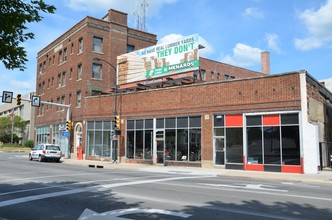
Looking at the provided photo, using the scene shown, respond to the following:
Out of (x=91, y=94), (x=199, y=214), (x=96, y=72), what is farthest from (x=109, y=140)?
(x=199, y=214)

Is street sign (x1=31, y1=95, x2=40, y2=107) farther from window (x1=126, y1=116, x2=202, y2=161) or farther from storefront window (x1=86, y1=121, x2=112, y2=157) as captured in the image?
window (x1=126, y1=116, x2=202, y2=161)

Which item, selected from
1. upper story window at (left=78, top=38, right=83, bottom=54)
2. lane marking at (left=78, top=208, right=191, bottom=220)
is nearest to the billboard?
upper story window at (left=78, top=38, right=83, bottom=54)

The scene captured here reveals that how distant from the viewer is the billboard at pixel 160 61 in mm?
27364

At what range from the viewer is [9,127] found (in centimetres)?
8081

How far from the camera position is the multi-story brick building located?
20.8 m

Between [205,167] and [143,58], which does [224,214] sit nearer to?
[205,167]

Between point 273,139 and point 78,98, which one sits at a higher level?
point 78,98

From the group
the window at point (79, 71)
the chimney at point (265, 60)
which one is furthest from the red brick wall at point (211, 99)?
the chimney at point (265, 60)

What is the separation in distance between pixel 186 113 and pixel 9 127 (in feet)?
220

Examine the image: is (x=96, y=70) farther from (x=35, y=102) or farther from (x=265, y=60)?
(x=265, y=60)

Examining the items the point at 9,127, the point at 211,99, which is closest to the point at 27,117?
the point at 9,127

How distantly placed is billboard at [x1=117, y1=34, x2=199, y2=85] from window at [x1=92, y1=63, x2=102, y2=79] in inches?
166

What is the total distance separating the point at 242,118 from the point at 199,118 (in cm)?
347

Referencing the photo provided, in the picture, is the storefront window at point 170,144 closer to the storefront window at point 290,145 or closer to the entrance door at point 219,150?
the entrance door at point 219,150
